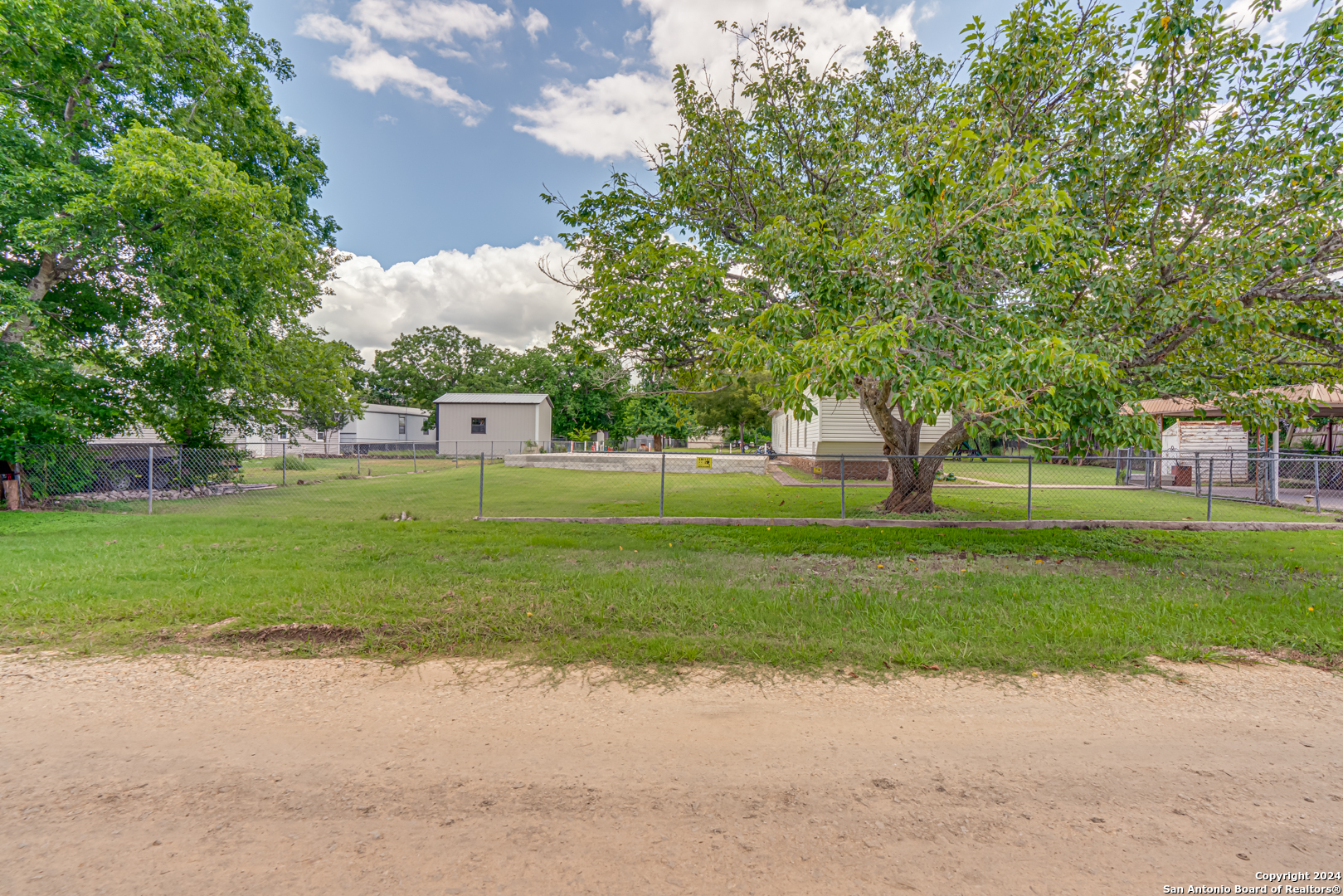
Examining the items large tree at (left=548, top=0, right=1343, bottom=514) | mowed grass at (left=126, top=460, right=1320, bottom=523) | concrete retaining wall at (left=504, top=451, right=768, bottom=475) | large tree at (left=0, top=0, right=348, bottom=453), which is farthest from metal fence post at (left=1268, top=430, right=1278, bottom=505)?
large tree at (left=0, top=0, right=348, bottom=453)

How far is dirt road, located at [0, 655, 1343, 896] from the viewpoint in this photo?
84.0 inches

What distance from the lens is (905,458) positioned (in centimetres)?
1107

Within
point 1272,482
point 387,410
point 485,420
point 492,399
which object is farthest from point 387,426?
point 1272,482

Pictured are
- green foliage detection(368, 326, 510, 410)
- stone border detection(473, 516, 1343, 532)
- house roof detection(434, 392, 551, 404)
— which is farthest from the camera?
green foliage detection(368, 326, 510, 410)

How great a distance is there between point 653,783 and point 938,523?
30.9 feet

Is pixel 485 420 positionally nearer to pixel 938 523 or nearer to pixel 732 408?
pixel 732 408

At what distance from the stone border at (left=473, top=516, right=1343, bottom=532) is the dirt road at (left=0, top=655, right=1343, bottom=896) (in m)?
6.54

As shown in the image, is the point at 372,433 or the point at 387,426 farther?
the point at 387,426

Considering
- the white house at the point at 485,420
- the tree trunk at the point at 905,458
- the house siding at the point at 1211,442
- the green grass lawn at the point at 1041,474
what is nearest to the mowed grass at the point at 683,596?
the tree trunk at the point at 905,458

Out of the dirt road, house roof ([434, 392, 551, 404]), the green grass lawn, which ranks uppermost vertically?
house roof ([434, 392, 551, 404])

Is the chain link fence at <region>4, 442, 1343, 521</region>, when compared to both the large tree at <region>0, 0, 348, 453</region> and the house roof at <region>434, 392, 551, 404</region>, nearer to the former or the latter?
the large tree at <region>0, 0, 348, 453</region>

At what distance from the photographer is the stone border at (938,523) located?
1045 centimetres

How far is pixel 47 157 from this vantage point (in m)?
10.1

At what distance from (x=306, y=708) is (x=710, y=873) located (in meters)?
2.65
